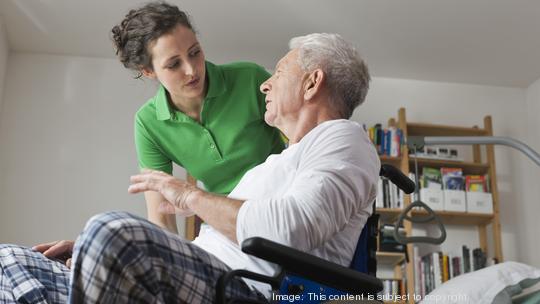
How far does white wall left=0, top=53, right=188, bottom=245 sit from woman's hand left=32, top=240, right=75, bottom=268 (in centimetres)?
335

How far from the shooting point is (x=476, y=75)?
5.66m

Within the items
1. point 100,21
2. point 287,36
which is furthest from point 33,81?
point 287,36

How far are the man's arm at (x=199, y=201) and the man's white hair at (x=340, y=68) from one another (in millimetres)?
507

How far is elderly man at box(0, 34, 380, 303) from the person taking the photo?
1.03 metres

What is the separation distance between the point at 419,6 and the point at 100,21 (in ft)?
7.09

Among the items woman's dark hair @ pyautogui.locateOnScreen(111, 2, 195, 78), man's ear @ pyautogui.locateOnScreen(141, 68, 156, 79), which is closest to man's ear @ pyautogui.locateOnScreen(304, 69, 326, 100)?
woman's dark hair @ pyautogui.locateOnScreen(111, 2, 195, 78)

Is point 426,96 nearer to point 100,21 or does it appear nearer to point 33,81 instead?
point 100,21

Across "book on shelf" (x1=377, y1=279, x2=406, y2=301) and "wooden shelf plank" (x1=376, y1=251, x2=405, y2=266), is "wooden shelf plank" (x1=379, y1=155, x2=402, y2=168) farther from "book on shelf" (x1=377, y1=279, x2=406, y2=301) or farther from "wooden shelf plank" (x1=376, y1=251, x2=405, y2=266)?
"book on shelf" (x1=377, y1=279, x2=406, y2=301)

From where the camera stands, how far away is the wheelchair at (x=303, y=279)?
1.12 meters

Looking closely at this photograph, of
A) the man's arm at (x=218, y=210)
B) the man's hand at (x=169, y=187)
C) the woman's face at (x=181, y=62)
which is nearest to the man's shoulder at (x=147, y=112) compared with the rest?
the woman's face at (x=181, y=62)

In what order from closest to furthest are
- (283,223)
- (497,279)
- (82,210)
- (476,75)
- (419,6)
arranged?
(283,223)
(497,279)
(419,6)
(82,210)
(476,75)

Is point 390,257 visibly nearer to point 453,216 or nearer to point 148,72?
point 453,216

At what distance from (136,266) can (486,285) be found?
1.78 m

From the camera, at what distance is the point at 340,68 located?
1.77 meters
